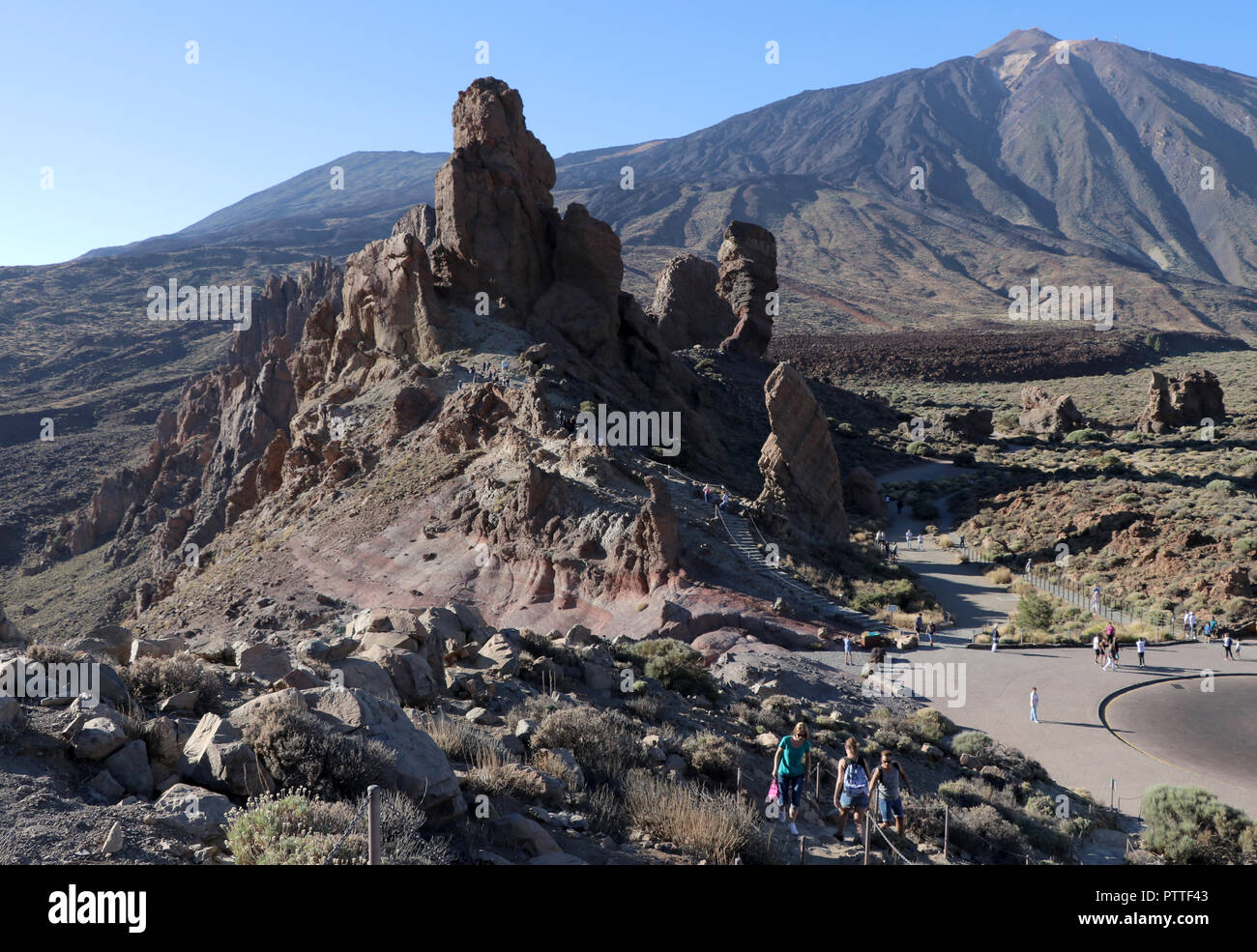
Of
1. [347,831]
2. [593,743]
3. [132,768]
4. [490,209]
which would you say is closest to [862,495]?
[490,209]

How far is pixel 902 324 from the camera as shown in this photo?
429ft

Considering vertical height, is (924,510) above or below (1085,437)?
below

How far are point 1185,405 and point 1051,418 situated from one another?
26.6 feet

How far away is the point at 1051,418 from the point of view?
62656 millimetres

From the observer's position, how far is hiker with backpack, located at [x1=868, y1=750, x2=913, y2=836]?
8.56 meters

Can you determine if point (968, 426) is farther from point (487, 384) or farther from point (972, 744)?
point (972, 744)

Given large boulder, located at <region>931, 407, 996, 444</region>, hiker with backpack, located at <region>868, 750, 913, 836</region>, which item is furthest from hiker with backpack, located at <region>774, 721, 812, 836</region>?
large boulder, located at <region>931, 407, 996, 444</region>

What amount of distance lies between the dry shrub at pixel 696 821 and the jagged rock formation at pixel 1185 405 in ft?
199

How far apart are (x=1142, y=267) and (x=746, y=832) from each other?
202m

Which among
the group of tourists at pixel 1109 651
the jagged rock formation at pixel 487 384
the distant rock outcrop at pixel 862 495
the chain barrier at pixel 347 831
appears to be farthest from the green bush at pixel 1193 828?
the distant rock outcrop at pixel 862 495

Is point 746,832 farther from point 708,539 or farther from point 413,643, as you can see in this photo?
point 708,539

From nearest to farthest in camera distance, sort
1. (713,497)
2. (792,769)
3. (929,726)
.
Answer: (792,769) → (929,726) → (713,497)

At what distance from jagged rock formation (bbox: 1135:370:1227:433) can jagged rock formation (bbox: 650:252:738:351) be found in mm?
28560

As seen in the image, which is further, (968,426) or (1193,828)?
(968,426)
